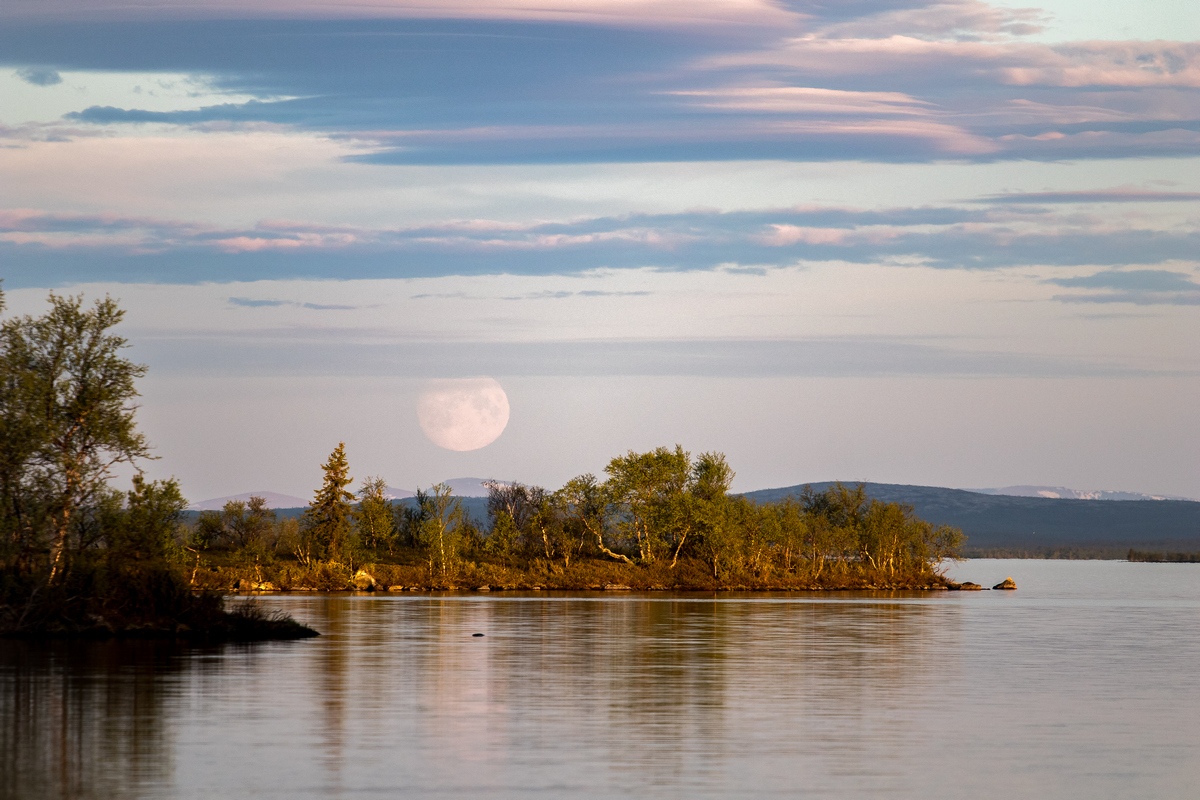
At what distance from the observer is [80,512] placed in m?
58.9

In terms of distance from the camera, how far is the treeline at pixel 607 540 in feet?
472

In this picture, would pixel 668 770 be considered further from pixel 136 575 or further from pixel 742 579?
pixel 742 579

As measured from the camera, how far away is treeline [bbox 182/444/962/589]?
14375 centimetres

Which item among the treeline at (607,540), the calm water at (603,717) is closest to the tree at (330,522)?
the treeline at (607,540)

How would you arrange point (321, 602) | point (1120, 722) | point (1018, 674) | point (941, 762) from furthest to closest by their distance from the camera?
1. point (321, 602)
2. point (1018, 674)
3. point (1120, 722)
4. point (941, 762)

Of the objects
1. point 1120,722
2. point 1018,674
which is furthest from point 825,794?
point 1018,674

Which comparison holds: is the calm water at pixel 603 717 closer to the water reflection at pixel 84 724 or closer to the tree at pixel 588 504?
the water reflection at pixel 84 724

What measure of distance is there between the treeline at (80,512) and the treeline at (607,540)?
78809mm

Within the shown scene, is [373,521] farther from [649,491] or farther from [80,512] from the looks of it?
[80,512]

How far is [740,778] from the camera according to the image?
25.2 m

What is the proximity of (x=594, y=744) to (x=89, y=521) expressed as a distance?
121 ft

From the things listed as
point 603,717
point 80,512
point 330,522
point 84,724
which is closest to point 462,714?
point 603,717

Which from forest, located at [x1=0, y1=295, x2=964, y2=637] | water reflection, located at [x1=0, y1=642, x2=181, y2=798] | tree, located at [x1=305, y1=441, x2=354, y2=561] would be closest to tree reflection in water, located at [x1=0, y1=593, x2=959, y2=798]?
water reflection, located at [x1=0, y1=642, x2=181, y2=798]

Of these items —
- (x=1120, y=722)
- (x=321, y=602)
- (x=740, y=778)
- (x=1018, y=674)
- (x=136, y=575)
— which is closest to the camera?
(x=740, y=778)
